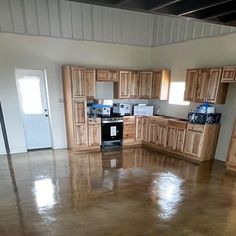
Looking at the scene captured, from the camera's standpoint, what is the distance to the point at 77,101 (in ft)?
17.4

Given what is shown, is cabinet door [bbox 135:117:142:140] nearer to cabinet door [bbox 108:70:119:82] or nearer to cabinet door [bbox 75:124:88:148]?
cabinet door [bbox 108:70:119:82]

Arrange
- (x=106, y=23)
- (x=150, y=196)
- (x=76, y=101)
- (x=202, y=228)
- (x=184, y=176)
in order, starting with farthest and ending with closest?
(x=106, y=23) < (x=76, y=101) < (x=184, y=176) < (x=150, y=196) < (x=202, y=228)

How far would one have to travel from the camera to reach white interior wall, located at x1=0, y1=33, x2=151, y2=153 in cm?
493

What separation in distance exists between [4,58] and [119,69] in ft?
9.84

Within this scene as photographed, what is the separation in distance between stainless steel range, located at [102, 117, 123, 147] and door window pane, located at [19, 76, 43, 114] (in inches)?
74.1

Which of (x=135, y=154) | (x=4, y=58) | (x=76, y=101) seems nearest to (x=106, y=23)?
(x=76, y=101)

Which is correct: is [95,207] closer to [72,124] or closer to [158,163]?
[158,163]

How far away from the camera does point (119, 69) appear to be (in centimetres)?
598

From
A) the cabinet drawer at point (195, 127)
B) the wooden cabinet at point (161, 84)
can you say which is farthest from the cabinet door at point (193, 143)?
the wooden cabinet at point (161, 84)

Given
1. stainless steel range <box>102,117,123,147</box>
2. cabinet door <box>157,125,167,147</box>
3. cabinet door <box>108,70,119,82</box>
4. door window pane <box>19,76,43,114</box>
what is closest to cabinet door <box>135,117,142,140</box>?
stainless steel range <box>102,117,123,147</box>

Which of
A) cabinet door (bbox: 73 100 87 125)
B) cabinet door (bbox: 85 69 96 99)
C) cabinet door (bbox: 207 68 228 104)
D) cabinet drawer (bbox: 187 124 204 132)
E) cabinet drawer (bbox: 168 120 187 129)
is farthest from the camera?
cabinet door (bbox: 85 69 96 99)

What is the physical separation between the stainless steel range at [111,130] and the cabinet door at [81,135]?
0.53m

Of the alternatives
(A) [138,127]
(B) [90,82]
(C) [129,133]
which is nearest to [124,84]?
(B) [90,82]

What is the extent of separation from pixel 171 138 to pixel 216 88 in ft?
5.44
